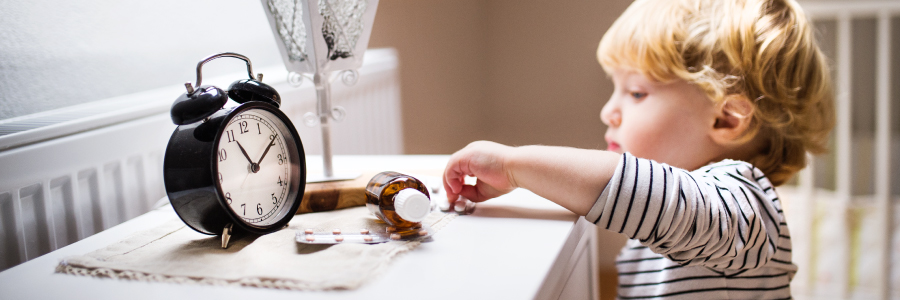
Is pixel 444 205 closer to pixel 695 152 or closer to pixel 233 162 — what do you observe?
pixel 233 162

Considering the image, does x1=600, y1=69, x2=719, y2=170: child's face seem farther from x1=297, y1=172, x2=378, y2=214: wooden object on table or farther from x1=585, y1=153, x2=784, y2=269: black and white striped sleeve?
x1=297, y1=172, x2=378, y2=214: wooden object on table

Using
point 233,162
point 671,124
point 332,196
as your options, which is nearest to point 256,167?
point 233,162

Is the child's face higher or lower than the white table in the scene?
higher

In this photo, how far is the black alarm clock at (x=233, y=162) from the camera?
0.51 m

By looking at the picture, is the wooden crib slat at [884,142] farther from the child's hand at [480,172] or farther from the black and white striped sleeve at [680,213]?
the child's hand at [480,172]

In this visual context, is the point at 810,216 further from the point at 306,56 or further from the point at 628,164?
the point at 306,56

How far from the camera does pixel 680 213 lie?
0.58m

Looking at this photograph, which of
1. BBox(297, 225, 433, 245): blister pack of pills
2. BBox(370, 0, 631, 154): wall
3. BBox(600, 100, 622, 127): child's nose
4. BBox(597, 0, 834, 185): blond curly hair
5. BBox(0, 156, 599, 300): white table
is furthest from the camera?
BBox(370, 0, 631, 154): wall

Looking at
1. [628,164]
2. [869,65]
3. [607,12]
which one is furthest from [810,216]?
[628,164]

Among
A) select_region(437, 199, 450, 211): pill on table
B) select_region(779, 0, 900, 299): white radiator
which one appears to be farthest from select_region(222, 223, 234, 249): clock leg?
select_region(779, 0, 900, 299): white radiator

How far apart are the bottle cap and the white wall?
0.47 m

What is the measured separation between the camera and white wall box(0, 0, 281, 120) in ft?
Answer: 2.26

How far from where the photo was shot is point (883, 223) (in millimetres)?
1604

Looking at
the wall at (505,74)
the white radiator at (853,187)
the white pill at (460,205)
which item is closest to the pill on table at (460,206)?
the white pill at (460,205)
